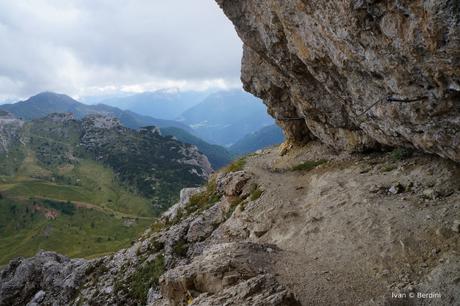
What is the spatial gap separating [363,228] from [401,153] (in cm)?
915

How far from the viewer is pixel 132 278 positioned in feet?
123

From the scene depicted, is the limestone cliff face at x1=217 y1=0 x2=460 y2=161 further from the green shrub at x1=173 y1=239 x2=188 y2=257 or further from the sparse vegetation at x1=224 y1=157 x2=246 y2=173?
the sparse vegetation at x1=224 y1=157 x2=246 y2=173

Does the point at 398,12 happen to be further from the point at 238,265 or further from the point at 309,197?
the point at 309,197

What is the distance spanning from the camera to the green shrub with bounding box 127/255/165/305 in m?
34.4

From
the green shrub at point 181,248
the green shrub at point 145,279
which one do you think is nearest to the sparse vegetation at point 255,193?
the green shrub at point 181,248

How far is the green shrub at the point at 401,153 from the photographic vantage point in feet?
88.9

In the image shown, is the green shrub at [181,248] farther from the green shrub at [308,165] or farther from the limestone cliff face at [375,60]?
the limestone cliff face at [375,60]

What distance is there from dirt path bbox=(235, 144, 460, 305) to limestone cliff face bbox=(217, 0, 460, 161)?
2.29 m

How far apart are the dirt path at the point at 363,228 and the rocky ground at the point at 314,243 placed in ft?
0.23

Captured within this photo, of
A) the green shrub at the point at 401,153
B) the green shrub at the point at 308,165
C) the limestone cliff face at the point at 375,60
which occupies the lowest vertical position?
the green shrub at the point at 308,165

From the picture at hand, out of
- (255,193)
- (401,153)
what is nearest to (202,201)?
(255,193)

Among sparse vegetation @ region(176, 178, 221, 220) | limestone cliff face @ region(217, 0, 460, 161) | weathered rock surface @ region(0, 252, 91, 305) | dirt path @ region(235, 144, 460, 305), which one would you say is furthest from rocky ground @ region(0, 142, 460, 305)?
limestone cliff face @ region(217, 0, 460, 161)

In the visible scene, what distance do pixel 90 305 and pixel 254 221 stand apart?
63.9ft

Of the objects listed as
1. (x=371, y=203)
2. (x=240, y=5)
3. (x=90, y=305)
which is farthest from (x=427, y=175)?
(x=90, y=305)
